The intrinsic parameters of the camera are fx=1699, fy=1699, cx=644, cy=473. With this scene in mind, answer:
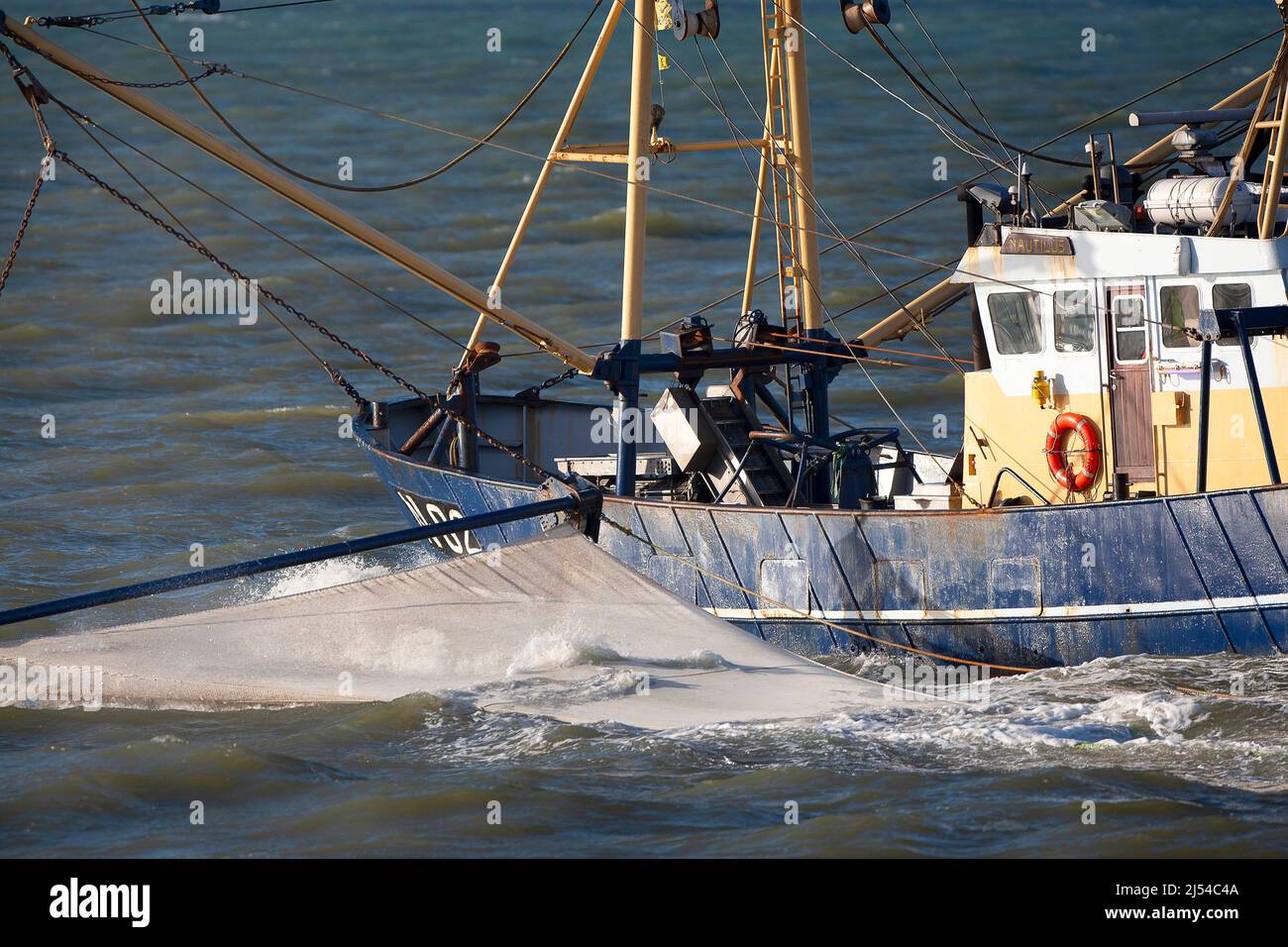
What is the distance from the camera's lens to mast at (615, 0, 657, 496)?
1761cm

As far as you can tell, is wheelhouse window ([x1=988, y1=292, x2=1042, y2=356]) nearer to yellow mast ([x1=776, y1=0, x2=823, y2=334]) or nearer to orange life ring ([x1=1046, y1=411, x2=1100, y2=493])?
orange life ring ([x1=1046, y1=411, x2=1100, y2=493])

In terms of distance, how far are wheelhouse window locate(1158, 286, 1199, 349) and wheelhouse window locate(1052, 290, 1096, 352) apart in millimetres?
681

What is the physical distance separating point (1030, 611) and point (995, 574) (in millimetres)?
482

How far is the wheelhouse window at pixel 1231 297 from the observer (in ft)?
52.3

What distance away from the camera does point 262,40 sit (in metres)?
63.6

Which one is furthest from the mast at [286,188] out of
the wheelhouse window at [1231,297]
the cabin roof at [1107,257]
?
the wheelhouse window at [1231,297]

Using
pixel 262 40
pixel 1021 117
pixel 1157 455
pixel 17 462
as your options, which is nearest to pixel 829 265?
pixel 1021 117

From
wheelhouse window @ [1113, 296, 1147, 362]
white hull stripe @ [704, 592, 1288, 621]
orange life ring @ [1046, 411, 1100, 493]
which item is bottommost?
white hull stripe @ [704, 592, 1288, 621]

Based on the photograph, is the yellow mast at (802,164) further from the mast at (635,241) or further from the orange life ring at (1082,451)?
the orange life ring at (1082,451)

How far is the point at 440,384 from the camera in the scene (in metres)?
29.4

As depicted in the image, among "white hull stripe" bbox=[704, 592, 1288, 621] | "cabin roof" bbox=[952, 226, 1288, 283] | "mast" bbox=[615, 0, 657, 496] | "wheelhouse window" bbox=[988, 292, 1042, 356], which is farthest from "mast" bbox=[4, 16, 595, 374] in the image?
"cabin roof" bbox=[952, 226, 1288, 283]

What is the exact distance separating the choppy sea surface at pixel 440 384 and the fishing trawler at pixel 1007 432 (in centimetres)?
84

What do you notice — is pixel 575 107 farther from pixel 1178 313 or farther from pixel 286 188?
pixel 1178 313
